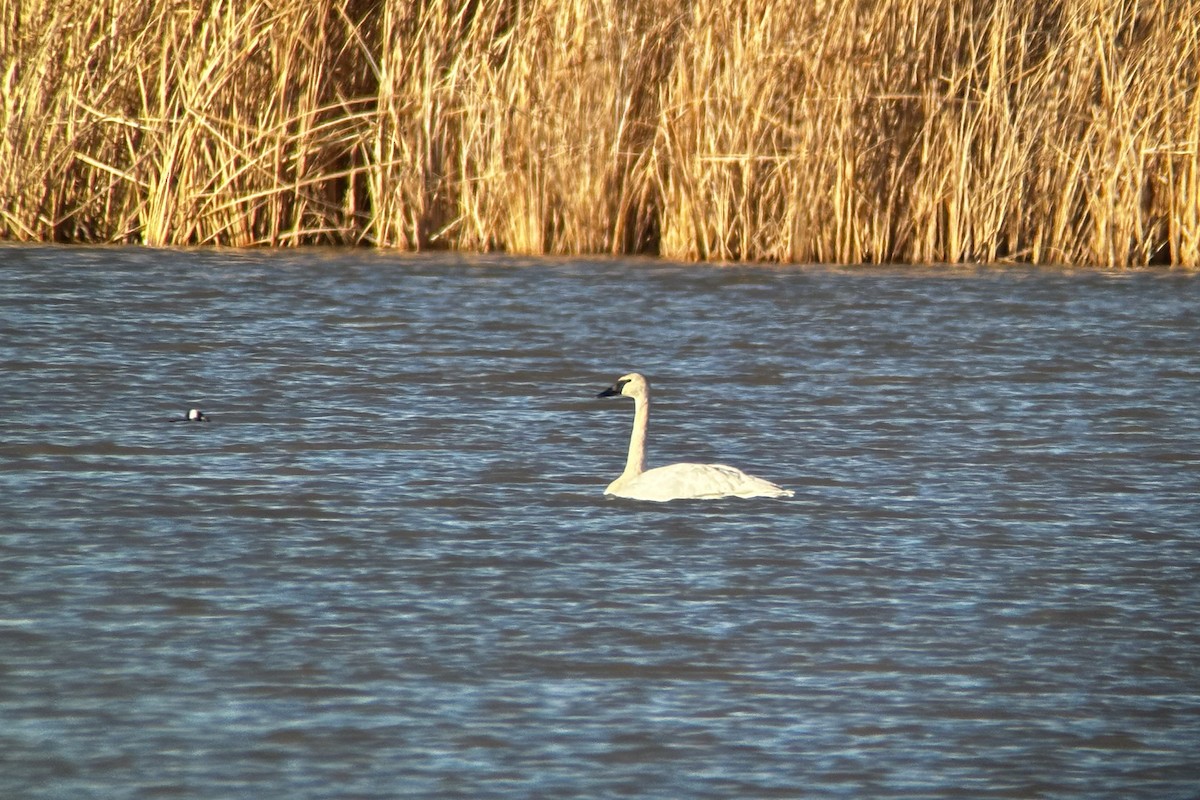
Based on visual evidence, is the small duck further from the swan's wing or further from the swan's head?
the swan's wing

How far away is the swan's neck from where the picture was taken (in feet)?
23.4

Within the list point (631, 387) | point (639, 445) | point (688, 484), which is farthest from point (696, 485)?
point (631, 387)

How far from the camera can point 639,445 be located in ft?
23.6

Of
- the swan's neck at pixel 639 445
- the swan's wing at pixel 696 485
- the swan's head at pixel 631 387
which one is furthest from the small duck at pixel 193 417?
the swan's wing at pixel 696 485

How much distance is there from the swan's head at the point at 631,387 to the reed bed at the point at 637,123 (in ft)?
17.3

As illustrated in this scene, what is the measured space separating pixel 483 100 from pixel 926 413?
205 inches

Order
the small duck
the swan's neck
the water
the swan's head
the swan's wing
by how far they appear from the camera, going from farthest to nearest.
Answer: the small duck → the swan's head → the swan's neck → the swan's wing → the water

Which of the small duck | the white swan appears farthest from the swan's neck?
the small duck

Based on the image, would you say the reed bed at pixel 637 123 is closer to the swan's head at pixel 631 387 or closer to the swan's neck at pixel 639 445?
the swan's head at pixel 631 387

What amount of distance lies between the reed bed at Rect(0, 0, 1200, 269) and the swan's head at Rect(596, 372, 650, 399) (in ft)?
17.3

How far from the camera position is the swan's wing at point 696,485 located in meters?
6.79

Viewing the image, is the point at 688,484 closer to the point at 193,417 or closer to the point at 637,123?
the point at 193,417

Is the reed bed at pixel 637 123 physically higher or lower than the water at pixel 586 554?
higher

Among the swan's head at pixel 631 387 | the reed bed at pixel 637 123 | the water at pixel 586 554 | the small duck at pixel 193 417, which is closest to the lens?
the water at pixel 586 554
